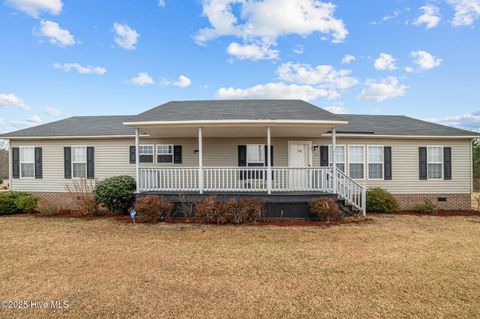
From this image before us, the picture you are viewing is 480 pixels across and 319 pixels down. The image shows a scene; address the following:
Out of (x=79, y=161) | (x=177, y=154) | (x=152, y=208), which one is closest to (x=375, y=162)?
(x=177, y=154)

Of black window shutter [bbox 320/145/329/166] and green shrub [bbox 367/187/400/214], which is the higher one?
black window shutter [bbox 320/145/329/166]

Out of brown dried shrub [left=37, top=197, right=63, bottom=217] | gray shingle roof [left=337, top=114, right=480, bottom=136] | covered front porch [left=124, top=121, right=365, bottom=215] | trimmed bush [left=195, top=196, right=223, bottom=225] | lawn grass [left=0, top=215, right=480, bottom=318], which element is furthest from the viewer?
gray shingle roof [left=337, top=114, right=480, bottom=136]

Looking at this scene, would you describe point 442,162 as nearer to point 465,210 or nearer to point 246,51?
point 465,210

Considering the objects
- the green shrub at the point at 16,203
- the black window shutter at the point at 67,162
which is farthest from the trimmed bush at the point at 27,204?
the black window shutter at the point at 67,162

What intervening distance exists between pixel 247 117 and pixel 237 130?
1354 millimetres

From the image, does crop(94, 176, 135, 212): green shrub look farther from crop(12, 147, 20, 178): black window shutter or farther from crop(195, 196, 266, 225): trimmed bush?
crop(12, 147, 20, 178): black window shutter

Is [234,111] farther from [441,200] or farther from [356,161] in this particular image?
[441,200]

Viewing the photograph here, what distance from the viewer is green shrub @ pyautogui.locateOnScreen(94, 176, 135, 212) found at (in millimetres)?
9359

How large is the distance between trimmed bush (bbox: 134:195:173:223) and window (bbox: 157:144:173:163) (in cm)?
329

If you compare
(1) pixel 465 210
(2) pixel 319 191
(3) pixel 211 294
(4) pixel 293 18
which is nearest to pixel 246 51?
(4) pixel 293 18

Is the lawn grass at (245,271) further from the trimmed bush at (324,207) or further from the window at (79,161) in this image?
the window at (79,161)

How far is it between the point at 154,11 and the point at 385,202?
1606 centimetres

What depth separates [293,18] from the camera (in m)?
13.8

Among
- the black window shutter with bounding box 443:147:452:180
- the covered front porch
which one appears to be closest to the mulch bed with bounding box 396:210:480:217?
the black window shutter with bounding box 443:147:452:180
